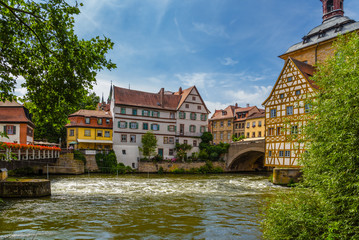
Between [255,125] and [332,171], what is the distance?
49331mm

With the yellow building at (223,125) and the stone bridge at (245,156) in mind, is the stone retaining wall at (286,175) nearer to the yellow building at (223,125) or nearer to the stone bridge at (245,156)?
the stone bridge at (245,156)

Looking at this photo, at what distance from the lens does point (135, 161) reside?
39688 millimetres

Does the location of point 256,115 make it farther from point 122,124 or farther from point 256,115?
point 122,124

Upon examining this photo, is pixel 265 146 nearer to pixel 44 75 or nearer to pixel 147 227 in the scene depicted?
pixel 147 227

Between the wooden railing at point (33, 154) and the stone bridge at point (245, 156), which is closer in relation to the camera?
the wooden railing at point (33, 154)

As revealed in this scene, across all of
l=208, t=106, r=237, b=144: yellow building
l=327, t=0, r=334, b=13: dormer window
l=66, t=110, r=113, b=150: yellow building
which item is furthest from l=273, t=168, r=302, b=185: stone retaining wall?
l=208, t=106, r=237, b=144: yellow building

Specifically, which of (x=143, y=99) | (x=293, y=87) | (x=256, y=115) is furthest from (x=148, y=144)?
(x=256, y=115)

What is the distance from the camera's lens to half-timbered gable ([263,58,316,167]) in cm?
2809

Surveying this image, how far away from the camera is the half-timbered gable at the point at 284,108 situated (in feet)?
92.2

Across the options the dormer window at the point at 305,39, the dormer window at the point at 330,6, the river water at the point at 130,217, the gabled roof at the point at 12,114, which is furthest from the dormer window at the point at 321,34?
the gabled roof at the point at 12,114

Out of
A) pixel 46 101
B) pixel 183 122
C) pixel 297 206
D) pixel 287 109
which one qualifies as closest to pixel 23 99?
pixel 46 101

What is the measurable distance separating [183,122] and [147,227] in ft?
115

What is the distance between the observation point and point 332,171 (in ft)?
20.5

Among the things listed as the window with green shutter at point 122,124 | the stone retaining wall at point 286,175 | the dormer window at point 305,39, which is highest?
the dormer window at point 305,39
